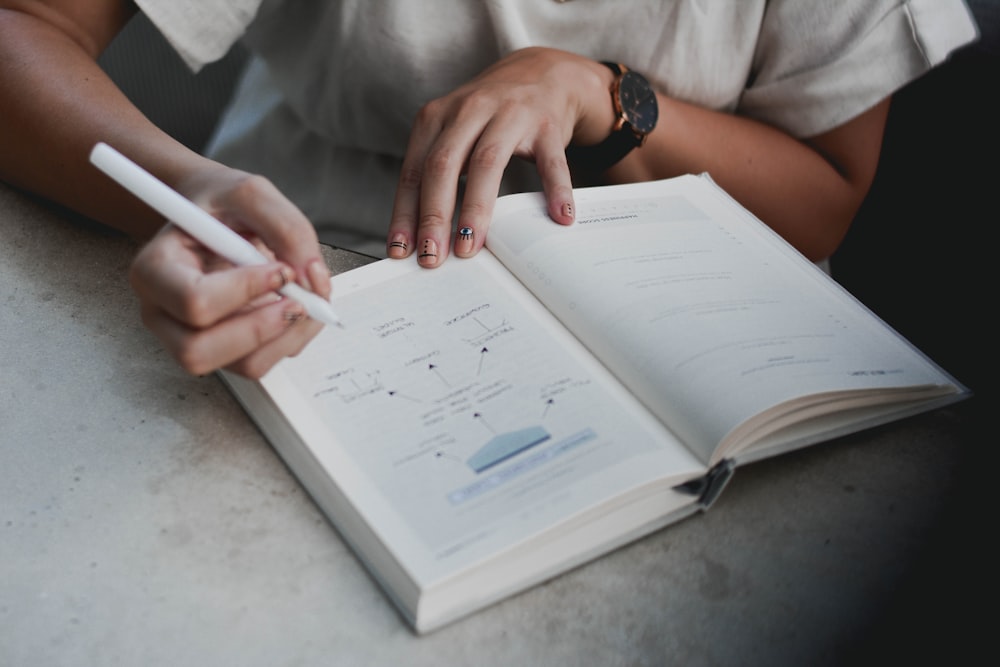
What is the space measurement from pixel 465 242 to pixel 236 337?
20cm

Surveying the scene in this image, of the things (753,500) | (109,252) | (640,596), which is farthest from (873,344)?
(109,252)

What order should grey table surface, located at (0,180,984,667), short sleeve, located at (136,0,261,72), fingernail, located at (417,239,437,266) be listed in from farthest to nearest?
short sleeve, located at (136,0,261,72) < fingernail, located at (417,239,437,266) < grey table surface, located at (0,180,984,667)

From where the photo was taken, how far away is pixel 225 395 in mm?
525

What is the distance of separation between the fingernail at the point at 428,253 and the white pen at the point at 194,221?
0.12 meters

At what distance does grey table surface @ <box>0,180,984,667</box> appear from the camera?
0.40m

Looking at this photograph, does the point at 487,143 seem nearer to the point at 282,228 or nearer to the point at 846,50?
the point at 282,228

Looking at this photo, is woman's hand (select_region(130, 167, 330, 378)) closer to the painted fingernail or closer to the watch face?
the painted fingernail

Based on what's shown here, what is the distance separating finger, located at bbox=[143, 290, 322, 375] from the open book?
32 millimetres

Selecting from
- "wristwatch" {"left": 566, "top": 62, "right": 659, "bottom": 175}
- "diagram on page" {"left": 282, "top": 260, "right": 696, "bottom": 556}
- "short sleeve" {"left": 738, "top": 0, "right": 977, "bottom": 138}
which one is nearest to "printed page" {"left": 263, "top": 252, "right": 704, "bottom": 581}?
"diagram on page" {"left": 282, "top": 260, "right": 696, "bottom": 556}

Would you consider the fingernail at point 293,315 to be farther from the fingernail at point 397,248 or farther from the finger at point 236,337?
the fingernail at point 397,248

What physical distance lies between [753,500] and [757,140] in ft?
1.53

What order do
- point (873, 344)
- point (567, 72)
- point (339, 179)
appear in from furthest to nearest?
point (339, 179) → point (567, 72) → point (873, 344)

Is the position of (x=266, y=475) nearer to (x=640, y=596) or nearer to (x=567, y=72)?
(x=640, y=596)

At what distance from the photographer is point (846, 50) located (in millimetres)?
773
